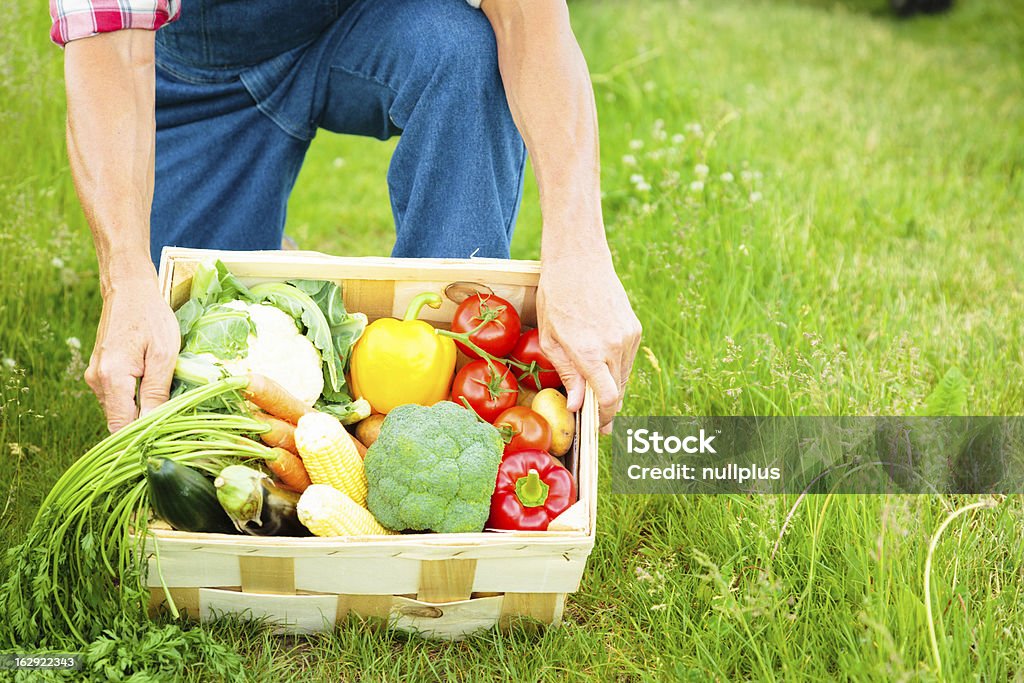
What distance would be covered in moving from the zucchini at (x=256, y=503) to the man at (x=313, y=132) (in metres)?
0.30

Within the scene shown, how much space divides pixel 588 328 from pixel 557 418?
24cm

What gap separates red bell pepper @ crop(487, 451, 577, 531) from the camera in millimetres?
1898

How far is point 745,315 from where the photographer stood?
9.25ft

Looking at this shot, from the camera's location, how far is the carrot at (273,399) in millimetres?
1892

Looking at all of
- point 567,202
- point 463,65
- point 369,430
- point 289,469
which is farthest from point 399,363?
point 463,65

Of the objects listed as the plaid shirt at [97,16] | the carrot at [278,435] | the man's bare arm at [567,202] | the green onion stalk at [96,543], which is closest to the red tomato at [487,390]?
the man's bare arm at [567,202]

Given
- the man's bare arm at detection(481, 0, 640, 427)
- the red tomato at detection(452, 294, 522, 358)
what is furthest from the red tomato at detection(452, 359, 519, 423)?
the man's bare arm at detection(481, 0, 640, 427)

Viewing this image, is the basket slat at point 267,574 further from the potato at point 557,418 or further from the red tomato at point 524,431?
the potato at point 557,418

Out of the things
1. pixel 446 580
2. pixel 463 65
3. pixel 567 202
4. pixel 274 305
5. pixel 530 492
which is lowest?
pixel 446 580

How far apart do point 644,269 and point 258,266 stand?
1.31 metres

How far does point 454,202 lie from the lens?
92.1 inches

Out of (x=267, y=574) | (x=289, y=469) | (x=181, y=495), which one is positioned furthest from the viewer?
(x=289, y=469)

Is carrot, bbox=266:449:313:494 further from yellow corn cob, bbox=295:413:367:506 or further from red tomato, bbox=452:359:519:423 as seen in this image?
red tomato, bbox=452:359:519:423

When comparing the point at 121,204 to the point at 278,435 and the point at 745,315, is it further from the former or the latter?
the point at 745,315
